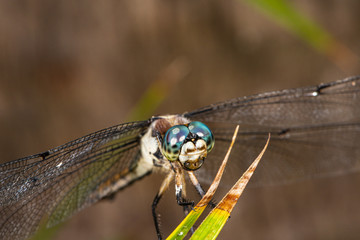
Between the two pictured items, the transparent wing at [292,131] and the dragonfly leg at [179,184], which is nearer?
the dragonfly leg at [179,184]

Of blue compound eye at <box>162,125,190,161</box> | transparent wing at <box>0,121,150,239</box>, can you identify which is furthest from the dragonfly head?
transparent wing at <box>0,121,150,239</box>

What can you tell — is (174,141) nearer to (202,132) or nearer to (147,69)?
(202,132)

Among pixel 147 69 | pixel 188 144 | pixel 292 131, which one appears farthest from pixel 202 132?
pixel 147 69

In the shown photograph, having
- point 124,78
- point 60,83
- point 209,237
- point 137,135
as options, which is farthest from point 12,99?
point 209,237

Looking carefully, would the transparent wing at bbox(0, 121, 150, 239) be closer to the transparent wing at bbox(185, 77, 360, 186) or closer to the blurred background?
the blurred background

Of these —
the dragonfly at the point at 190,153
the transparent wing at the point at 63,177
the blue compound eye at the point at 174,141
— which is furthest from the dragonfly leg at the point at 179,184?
the transparent wing at the point at 63,177

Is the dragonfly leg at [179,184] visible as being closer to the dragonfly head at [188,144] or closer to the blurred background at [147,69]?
the dragonfly head at [188,144]

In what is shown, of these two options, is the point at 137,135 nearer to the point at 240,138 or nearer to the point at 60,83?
the point at 240,138
